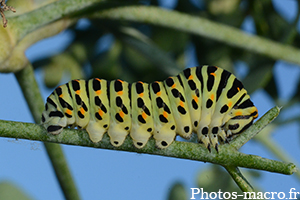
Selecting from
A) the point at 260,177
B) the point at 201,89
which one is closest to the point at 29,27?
the point at 201,89

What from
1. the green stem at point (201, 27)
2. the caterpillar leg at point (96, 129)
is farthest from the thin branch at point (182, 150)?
the green stem at point (201, 27)

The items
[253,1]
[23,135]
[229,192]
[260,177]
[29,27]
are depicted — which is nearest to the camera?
[23,135]

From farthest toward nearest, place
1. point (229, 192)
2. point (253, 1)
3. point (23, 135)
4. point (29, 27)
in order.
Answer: point (253, 1), point (229, 192), point (29, 27), point (23, 135)

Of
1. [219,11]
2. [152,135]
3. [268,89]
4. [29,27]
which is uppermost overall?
[219,11]

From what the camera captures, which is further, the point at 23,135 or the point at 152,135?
the point at 152,135

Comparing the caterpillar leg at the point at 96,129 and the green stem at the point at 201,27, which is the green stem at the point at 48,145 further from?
the green stem at the point at 201,27

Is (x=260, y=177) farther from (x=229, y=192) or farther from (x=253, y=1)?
(x=253, y=1)
